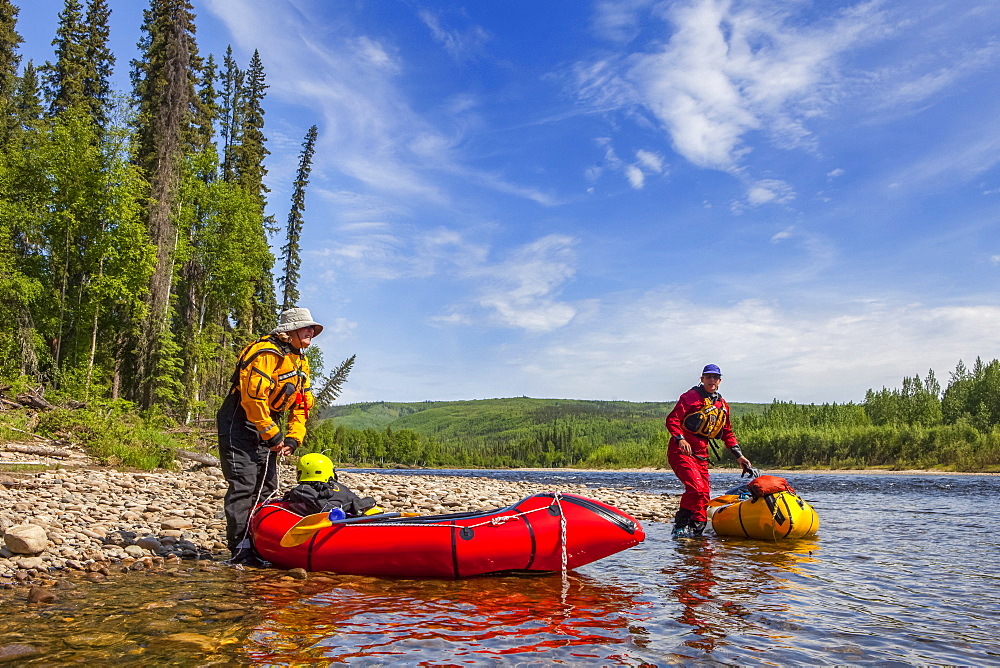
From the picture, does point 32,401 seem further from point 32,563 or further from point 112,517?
point 32,563

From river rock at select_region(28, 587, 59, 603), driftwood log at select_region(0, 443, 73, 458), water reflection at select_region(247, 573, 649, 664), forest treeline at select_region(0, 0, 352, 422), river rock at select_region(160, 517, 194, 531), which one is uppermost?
forest treeline at select_region(0, 0, 352, 422)

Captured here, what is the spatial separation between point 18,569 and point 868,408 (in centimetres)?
11548

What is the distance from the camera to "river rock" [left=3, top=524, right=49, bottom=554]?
6727mm

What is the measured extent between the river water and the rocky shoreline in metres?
0.80

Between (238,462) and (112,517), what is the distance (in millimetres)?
3006

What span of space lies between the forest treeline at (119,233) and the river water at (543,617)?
14.1 metres

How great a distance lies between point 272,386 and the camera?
7.49 meters

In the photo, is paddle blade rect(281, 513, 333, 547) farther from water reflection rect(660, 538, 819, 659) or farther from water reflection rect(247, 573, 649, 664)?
water reflection rect(660, 538, 819, 659)

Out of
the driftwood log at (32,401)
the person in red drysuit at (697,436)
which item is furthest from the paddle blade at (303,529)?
the driftwood log at (32,401)

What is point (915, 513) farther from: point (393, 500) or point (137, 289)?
point (137, 289)

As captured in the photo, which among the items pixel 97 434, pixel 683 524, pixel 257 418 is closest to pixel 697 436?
pixel 683 524

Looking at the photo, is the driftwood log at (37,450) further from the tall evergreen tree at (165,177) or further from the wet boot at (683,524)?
the wet boot at (683,524)

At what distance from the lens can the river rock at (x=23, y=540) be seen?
6.73 m

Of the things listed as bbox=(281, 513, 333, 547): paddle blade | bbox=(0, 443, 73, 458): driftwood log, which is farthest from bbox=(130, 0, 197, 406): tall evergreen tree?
bbox=(281, 513, 333, 547): paddle blade
